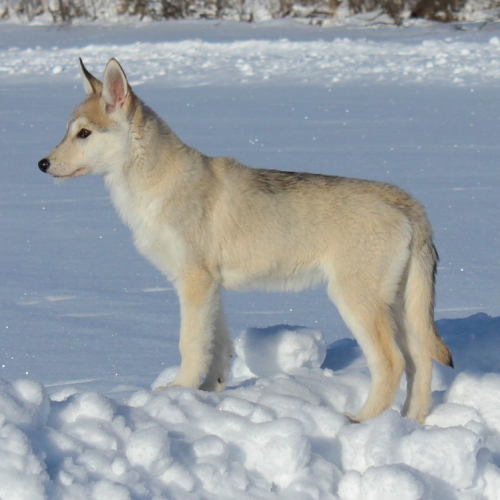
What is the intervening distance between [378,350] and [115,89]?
1766mm

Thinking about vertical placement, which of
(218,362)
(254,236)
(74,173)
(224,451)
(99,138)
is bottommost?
(218,362)

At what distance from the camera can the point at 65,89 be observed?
16.6 meters

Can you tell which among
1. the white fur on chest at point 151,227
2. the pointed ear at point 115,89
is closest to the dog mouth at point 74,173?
the white fur on chest at point 151,227

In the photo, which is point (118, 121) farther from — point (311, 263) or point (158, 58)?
point (158, 58)

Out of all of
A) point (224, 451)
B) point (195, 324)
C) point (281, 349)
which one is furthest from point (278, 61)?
point (224, 451)

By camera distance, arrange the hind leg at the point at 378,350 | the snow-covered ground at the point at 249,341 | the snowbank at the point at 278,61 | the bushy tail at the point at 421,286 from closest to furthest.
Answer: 1. the snow-covered ground at the point at 249,341
2. the hind leg at the point at 378,350
3. the bushy tail at the point at 421,286
4. the snowbank at the point at 278,61

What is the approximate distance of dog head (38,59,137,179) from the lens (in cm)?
459

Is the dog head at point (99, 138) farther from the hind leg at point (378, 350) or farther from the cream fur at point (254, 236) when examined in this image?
the hind leg at point (378, 350)

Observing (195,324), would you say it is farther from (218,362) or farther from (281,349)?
(281,349)

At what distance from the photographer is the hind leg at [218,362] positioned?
460 centimetres

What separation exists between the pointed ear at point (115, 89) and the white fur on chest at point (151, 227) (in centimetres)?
35

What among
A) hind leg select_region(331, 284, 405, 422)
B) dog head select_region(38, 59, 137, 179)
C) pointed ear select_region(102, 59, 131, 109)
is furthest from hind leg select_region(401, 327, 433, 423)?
pointed ear select_region(102, 59, 131, 109)

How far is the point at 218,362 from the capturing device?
4.61 metres

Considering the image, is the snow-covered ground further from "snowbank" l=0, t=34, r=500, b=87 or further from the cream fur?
"snowbank" l=0, t=34, r=500, b=87
